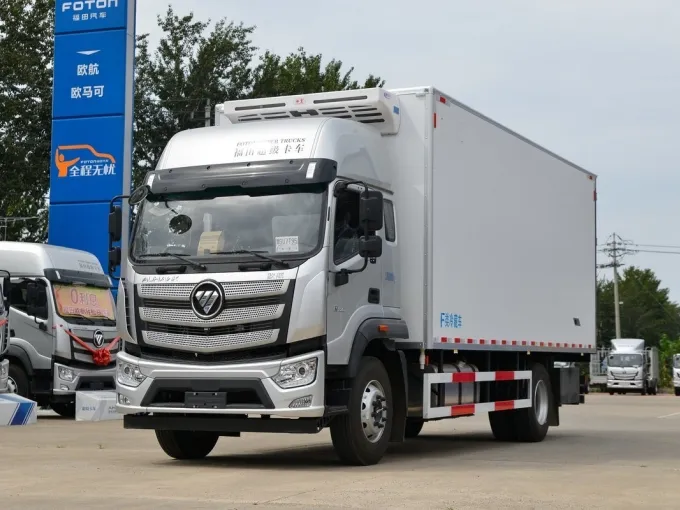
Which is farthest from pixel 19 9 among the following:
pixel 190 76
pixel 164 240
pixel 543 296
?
pixel 164 240

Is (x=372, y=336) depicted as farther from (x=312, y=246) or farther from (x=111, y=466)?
(x=111, y=466)

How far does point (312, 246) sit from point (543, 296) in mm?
6277

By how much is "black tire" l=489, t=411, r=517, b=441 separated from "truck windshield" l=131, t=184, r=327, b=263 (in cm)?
648

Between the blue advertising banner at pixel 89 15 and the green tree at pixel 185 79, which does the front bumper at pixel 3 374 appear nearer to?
the blue advertising banner at pixel 89 15

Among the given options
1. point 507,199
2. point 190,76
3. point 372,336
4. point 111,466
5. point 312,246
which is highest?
point 190,76

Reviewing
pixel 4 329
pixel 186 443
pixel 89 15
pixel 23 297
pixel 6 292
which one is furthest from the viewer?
pixel 89 15

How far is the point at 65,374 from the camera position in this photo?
2236 cm

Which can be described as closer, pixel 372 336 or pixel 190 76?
pixel 372 336

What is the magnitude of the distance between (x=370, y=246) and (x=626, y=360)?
48.0 m

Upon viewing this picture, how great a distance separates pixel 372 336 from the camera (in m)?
12.6

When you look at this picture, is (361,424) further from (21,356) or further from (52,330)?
(21,356)

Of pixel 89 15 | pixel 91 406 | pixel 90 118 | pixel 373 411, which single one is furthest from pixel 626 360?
pixel 373 411

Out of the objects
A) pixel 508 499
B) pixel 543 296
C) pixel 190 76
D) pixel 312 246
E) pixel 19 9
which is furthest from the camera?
pixel 190 76

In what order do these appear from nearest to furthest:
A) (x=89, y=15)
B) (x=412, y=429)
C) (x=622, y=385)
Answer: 1. (x=412, y=429)
2. (x=89, y=15)
3. (x=622, y=385)
